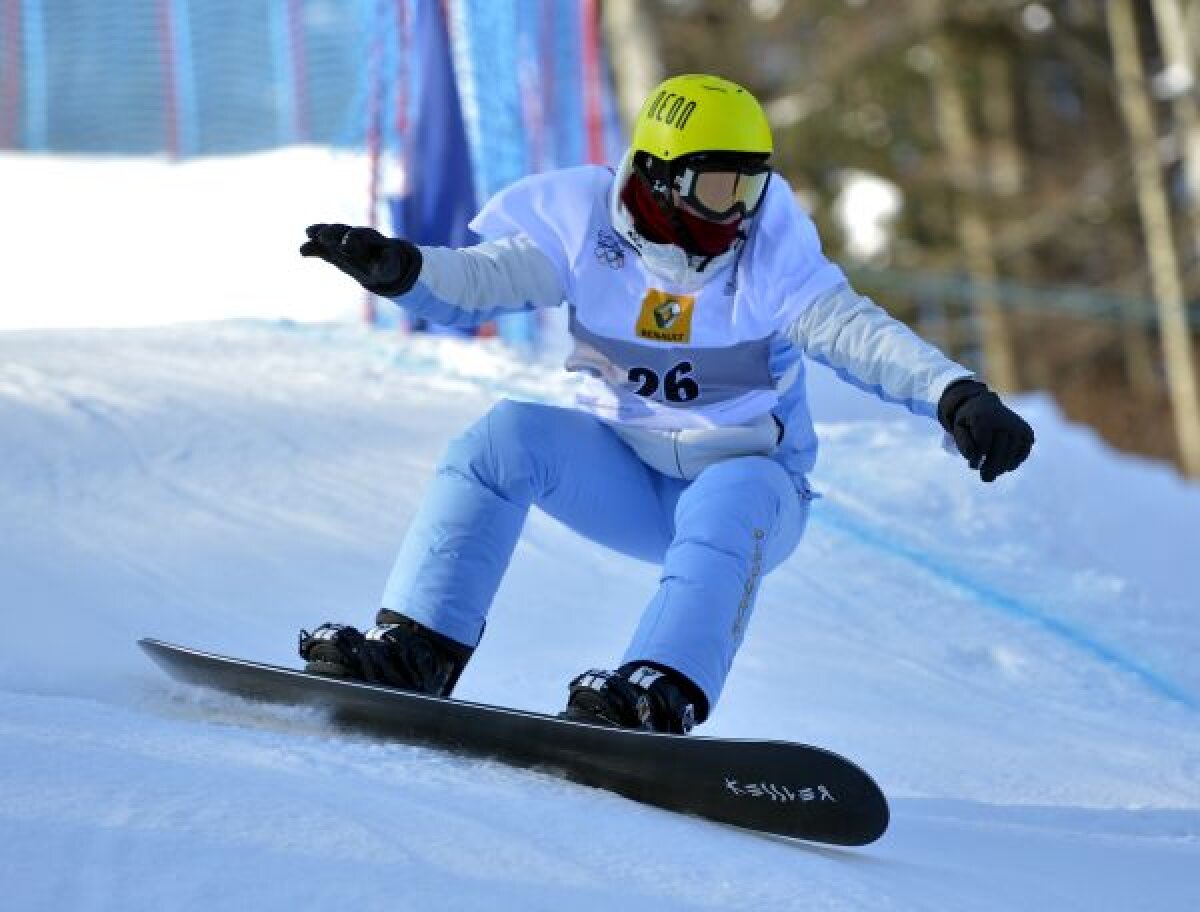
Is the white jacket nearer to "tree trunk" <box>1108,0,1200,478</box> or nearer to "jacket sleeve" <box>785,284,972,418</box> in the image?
"jacket sleeve" <box>785,284,972,418</box>

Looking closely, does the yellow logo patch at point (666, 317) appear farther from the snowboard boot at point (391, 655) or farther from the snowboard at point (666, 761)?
the snowboard at point (666, 761)

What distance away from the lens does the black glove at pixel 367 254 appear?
3.35 metres

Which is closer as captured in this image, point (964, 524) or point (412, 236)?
point (964, 524)

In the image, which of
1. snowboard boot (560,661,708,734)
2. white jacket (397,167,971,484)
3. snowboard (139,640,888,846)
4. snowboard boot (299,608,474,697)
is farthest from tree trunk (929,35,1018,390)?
snowboard (139,640,888,846)

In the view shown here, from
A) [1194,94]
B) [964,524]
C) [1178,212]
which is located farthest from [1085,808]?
[1178,212]

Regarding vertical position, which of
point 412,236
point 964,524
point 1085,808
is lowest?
point 1085,808

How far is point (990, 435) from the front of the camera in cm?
311

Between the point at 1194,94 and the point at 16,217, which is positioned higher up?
the point at 1194,94

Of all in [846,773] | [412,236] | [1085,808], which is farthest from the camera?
[412,236]

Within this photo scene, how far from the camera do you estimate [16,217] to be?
10.6 metres

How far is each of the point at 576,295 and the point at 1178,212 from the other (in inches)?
875

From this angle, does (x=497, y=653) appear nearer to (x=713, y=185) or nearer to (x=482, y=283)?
(x=482, y=283)

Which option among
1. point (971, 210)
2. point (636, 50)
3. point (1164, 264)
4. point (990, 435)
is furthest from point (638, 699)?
point (971, 210)

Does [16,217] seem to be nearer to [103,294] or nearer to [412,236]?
[103,294]
